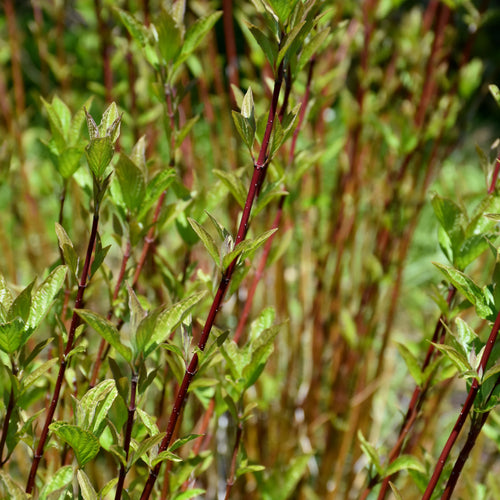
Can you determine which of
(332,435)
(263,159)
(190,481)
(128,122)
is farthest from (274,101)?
(332,435)

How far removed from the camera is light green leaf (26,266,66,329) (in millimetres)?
582

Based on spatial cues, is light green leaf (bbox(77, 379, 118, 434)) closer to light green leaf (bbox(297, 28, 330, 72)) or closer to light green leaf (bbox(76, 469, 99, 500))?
light green leaf (bbox(76, 469, 99, 500))

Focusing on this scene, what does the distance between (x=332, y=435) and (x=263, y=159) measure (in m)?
0.99

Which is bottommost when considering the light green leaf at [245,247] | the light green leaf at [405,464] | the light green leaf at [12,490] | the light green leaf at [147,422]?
the light green leaf at [405,464]

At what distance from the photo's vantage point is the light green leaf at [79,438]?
530 millimetres

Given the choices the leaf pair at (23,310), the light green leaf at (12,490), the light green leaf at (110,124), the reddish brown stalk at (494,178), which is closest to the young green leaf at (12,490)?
the light green leaf at (12,490)

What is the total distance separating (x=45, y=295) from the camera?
0.59 meters

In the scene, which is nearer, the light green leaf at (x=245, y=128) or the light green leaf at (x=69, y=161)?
the light green leaf at (x=245, y=128)

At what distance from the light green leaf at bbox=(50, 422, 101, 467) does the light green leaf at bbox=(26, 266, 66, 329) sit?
Answer: 0.34 feet

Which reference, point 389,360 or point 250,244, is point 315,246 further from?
point 250,244

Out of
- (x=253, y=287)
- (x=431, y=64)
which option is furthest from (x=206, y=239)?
(x=431, y=64)

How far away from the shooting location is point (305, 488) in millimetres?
1266

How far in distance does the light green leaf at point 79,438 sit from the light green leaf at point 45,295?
0.10 m

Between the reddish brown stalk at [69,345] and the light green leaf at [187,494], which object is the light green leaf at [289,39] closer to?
the reddish brown stalk at [69,345]
